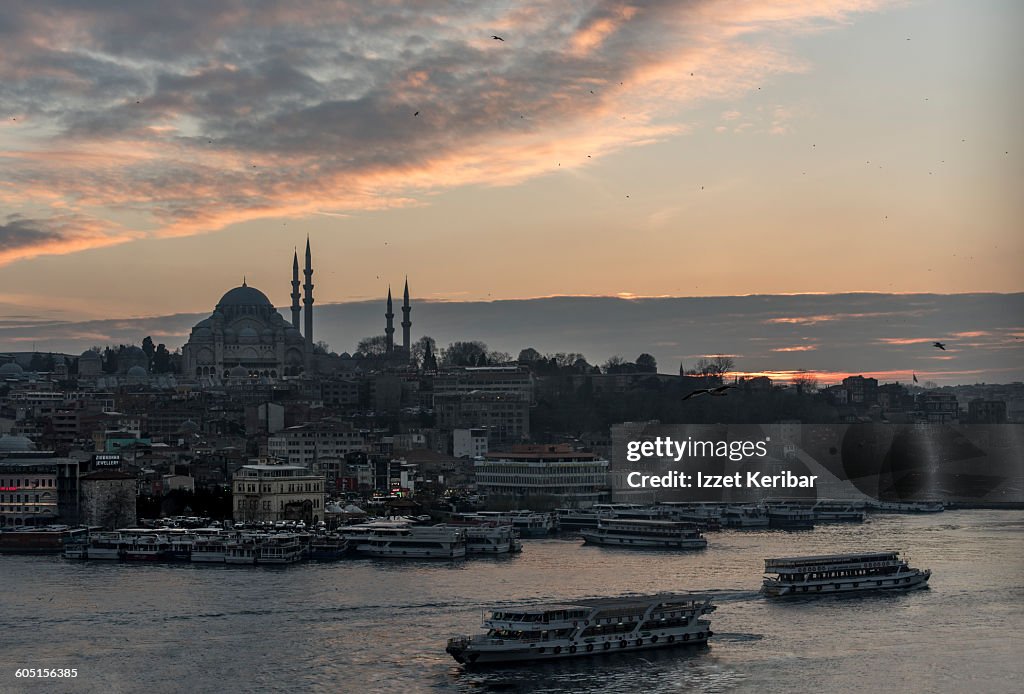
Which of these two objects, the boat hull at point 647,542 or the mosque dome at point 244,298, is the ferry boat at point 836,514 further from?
the mosque dome at point 244,298

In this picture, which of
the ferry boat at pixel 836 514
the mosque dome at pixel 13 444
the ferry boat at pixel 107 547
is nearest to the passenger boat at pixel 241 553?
the ferry boat at pixel 107 547

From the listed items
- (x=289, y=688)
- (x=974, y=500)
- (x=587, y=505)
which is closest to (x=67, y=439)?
(x=587, y=505)

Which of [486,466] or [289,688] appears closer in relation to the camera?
[289,688]

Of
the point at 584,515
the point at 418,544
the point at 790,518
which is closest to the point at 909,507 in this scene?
the point at 790,518

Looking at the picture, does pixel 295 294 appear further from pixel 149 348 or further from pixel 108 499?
pixel 108 499

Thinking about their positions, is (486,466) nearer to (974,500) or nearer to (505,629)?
(974,500)

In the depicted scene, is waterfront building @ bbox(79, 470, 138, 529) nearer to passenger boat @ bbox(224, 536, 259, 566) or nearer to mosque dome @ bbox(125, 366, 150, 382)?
passenger boat @ bbox(224, 536, 259, 566)
